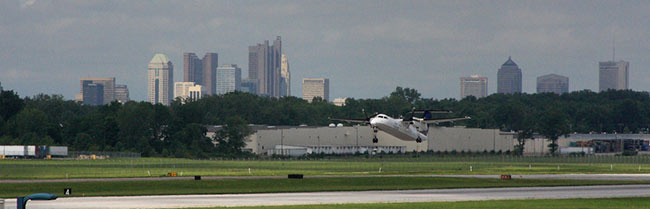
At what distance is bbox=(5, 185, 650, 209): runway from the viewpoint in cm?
5669

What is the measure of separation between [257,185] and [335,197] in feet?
51.7

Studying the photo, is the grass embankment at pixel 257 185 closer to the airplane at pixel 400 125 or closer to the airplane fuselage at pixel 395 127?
the airplane fuselage at pixel 395 127

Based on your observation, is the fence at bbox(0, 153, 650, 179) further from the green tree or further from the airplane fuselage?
the green tree

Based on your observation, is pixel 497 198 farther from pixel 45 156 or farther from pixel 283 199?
pixel 45 156

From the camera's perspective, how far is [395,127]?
107750 millimetres

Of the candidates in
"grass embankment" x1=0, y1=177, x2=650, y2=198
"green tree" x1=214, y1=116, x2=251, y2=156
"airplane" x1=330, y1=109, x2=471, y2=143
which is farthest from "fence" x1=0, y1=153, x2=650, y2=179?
"green tree" x1=214, y1=116, x2=251, y2=156

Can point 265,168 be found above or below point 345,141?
below

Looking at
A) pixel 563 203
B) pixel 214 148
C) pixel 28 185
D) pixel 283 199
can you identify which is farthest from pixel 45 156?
pixel 563 203

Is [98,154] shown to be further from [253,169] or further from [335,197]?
Answer: [335,197]

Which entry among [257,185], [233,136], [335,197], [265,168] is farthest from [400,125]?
[233,136]

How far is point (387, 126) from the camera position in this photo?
10525 centimetres

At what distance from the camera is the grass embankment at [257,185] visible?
234ft

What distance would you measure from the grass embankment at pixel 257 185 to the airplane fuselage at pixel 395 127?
15.7 m

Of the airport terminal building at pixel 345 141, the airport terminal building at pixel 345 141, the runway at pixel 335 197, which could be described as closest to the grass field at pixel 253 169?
the airport terminal building at pixel 345 141
